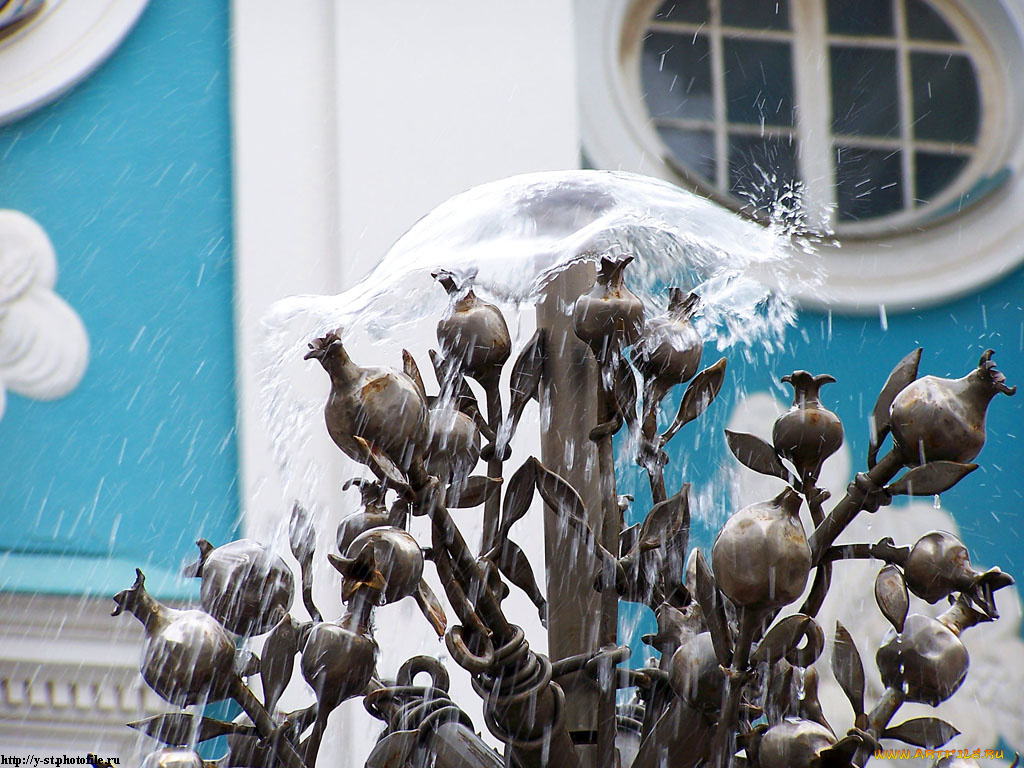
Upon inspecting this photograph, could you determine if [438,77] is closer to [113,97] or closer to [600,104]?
[600,104]

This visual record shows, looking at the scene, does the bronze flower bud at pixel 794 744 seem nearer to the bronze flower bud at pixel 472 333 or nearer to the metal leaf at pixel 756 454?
the metal leaf at pixel 756 454

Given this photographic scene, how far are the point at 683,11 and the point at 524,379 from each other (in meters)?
2.45

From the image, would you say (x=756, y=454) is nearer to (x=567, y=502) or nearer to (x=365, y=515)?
(x=567, y=502)

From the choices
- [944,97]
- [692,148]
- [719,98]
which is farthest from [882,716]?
[944,97]

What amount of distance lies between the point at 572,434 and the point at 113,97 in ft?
7.04

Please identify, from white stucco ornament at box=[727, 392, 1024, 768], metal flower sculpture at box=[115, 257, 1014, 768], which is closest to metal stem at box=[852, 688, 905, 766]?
metal flower sculpture at box=[115, 257, 1014, 768]

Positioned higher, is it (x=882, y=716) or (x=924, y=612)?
(x=924, y=612)

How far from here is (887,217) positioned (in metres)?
3.07

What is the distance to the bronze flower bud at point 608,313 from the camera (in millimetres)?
825

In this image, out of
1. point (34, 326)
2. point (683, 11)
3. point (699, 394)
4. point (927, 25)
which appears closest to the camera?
point (699, 394)

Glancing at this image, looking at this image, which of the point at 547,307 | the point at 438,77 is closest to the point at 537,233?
the point at 547,307

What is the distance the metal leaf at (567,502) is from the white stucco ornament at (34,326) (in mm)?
2025

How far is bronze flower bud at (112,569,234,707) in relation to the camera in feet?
2.35

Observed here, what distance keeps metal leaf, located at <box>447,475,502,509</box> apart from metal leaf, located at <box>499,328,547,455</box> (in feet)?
0.12
